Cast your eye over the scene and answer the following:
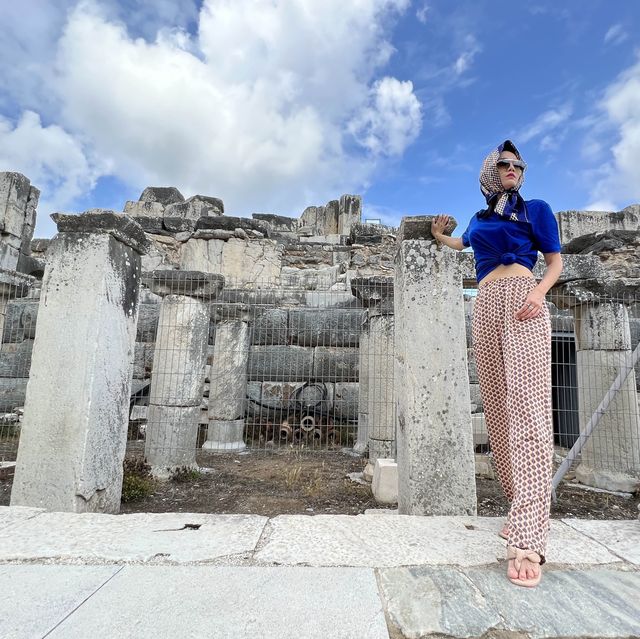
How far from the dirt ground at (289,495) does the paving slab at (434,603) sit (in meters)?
2.50

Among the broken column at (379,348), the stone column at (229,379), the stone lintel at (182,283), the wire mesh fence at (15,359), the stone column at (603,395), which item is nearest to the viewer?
the stone column at (603,395)

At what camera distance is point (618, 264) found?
909 cm

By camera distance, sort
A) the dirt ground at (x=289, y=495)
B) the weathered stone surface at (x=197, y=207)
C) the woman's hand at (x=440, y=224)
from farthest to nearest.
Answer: the weathered stone surface at (x=197, y=207)
the dirt ground at (x=289, y=495)
the woman's hand at (x=440, y=224)

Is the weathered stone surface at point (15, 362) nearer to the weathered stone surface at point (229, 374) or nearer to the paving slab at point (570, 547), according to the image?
the weathered stone surface at point (229, 374)

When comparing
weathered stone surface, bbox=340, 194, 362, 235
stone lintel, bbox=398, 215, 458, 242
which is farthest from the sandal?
weathered stone surface, bbox=340, 194, 362, 235

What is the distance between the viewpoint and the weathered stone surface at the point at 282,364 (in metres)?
8.70

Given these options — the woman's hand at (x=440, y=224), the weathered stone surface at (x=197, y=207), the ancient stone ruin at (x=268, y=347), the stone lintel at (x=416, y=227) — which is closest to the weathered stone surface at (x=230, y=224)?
the ancient stone ruin at (x=268, y=347)

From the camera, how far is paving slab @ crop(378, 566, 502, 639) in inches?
59.9

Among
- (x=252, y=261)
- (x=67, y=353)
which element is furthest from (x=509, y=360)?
(x=252, y=261)

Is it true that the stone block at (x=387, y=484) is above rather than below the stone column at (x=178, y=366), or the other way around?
below

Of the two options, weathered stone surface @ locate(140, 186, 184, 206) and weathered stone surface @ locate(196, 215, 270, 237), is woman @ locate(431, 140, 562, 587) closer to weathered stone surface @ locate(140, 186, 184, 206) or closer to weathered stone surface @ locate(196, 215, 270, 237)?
weathered stone surface @ locate(196, 215, 270, 237)

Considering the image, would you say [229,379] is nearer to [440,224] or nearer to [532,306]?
[440,224]

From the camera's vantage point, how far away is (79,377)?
3.24 metres

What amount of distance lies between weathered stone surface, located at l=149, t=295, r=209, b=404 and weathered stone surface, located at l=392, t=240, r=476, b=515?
3.25m
